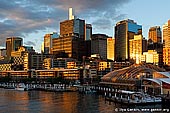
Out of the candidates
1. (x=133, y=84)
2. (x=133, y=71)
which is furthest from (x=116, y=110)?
(x=133, y=71)

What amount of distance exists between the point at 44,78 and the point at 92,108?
421ft

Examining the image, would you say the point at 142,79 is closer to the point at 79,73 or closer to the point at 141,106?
the point at 141,106

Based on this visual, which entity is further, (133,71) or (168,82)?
(133,71)

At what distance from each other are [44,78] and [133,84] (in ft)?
334

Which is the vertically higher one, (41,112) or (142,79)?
(142,79)

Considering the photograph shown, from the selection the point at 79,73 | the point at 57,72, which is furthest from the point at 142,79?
the point at 57,72

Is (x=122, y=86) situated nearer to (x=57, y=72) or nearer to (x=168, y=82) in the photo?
(x=168, y=82)

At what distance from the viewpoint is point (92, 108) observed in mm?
62469

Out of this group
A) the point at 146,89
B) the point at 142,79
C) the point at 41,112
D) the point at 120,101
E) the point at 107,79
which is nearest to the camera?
the point at 41,112

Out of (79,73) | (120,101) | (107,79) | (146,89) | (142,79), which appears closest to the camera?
(120,101)

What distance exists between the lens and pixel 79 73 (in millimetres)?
168000

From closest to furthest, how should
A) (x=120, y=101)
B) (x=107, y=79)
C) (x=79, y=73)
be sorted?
(x=120, y=101)
(x=107, y=79)
(x=79, y=73)

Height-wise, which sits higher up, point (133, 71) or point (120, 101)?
point (133, 71)

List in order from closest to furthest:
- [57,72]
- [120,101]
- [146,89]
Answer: [120,101] < [146,89] < [57,72]
